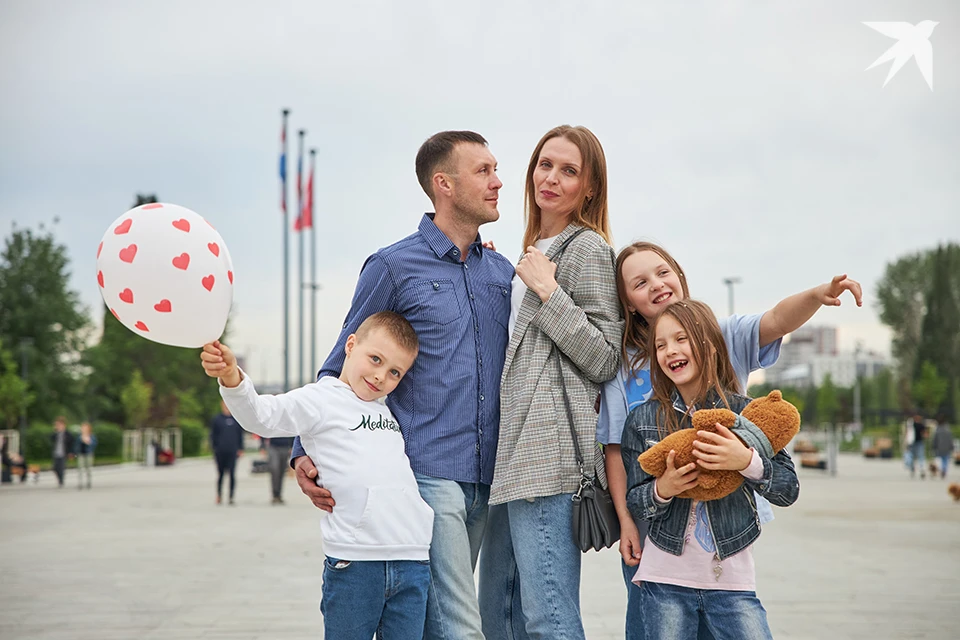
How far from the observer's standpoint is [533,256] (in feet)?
11.7

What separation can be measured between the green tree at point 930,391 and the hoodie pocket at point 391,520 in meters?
65.0

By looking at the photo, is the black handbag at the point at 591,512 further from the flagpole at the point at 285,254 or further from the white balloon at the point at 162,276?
the flagpole at the point at 285,254

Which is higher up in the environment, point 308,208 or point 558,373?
point 308,208

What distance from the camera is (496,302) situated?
12.5 ft

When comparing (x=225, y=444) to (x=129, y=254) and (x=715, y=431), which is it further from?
(x=715, y=431)

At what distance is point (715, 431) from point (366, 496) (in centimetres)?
123

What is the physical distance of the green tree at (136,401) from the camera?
6034 cm

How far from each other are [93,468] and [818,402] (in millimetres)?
57641

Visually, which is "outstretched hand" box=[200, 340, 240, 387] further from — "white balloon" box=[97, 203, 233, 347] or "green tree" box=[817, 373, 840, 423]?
"green tree" box=[817, 373, 840, 423]

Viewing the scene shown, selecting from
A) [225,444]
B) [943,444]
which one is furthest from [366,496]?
[943,444]

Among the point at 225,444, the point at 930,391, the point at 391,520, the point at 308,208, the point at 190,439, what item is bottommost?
the point at 190,439

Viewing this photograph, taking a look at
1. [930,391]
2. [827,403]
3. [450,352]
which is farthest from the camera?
[827,403]

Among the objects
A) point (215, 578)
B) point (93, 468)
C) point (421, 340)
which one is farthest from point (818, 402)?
point (421, 340)

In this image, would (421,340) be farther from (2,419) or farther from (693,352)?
(2,419)
